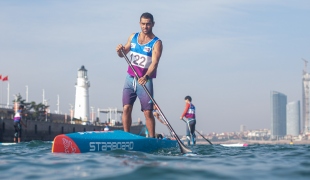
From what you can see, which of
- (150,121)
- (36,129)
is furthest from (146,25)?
(36,129)

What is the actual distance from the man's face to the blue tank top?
176 millimetres

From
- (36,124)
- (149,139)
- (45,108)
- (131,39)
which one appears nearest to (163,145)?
(149,139)

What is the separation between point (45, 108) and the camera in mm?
54719

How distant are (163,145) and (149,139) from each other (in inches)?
34.6

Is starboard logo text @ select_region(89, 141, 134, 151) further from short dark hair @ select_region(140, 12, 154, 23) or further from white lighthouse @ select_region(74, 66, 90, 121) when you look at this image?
white lighthouse @ select_region(74, 66, 90, 121)

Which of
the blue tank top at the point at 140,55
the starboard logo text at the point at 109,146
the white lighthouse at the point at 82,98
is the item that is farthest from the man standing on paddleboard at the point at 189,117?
the white lighthouse at the point at 82,98

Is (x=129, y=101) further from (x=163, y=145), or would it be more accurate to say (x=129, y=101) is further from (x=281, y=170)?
(x=281, y=170)

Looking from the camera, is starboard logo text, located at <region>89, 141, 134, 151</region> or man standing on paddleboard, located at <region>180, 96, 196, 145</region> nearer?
starboard logo text, located at <region>89, 141, 134, 151</region>

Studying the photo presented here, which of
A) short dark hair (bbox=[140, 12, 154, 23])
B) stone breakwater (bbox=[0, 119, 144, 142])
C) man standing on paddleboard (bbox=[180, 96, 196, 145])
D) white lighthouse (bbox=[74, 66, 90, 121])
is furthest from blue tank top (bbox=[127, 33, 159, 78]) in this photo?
white lighthouse (bbox=[74, 66, 90, 121])

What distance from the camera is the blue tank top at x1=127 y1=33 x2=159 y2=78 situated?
29.7 ft

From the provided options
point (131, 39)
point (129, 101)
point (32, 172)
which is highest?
point (131, 39)

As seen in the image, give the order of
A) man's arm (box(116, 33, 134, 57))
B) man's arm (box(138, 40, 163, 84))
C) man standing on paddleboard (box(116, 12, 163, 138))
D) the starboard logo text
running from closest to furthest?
the starboard logo text, man's arm (box(138, 40, 163, 84)), man standing on paddleboard (box(116, 12, 163, 138)), man's arm (box(116, 33, 134, 57))

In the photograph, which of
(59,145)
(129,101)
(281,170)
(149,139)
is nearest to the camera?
A: (281,170)

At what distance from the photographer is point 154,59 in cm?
892
